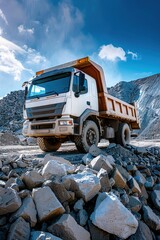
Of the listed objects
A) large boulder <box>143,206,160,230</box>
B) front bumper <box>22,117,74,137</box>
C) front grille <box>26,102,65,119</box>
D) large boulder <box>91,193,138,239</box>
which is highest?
front grille <box>26,102,65,119</box>

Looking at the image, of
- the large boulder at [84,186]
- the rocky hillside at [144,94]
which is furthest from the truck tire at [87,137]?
the rocky hillside at [144,94]

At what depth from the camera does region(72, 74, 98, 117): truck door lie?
537cm

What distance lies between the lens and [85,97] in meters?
5.85

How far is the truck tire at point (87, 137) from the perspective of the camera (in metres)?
5.48

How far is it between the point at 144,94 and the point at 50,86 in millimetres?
31327

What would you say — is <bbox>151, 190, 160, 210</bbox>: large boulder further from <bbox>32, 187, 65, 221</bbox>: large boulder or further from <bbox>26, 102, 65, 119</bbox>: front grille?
<bbox>26, 102, 65, 119</bbox>: front grille

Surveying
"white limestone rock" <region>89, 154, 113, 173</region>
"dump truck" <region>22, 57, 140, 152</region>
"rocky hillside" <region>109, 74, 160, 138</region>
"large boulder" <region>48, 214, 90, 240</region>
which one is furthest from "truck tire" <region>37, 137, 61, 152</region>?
"rocky hillside" <region>109, 74, 160, 138</region>

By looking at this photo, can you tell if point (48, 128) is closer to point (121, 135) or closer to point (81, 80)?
point (81, 80)

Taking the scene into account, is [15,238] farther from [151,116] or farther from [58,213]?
[151,116]

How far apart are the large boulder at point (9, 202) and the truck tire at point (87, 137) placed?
11.8ft

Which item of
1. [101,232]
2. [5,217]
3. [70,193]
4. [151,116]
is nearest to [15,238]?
[5,217]

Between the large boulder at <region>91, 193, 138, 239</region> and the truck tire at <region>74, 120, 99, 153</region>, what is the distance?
3.45 metres

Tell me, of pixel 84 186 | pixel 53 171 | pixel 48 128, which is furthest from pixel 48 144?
pixel 84 186

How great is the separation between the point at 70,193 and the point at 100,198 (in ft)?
1.19
